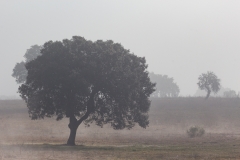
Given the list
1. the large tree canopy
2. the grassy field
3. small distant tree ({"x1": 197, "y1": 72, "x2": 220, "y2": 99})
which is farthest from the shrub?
small distant tree ({"x1": 197, "y1": 72, "x2": 220, "y2": 99})

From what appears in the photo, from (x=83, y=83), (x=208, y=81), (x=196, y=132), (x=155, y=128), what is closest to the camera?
(x=83, y=83)

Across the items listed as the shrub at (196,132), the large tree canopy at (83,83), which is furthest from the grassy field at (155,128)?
the large tree canopy at (83,83)

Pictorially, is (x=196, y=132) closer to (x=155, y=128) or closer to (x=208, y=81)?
(x=155, y=128)

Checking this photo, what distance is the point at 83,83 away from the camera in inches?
1620

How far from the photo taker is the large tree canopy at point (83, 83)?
4225 centimetres

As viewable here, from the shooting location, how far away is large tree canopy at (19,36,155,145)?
139 feet

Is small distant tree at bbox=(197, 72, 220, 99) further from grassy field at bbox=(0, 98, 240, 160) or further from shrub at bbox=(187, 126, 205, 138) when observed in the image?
shrub at bbox=(187, 126, 205, 138)

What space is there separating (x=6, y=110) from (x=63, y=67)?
61685mm

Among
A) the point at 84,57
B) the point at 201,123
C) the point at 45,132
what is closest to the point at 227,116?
the point at 201,123

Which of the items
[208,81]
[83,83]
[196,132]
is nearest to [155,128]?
[196,132]

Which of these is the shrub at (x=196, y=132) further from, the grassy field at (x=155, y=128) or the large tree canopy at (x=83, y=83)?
the large tree canopy at (x=83, y=83)

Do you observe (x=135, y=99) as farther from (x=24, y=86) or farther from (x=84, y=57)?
(x=24, y=86)

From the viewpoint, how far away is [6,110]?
323 ft

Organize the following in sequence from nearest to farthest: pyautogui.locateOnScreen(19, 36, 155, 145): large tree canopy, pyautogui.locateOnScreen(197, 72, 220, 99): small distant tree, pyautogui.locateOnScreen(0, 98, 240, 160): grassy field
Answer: pyautogui.locateOnScreen(19, 36, 155, 145): large tree canopy → pyautogui.locateOnScreen(0, 98, 240, 160): grassy field → pyautogui.locateOnScreen(197, 72, 220, 99): small distant tree
